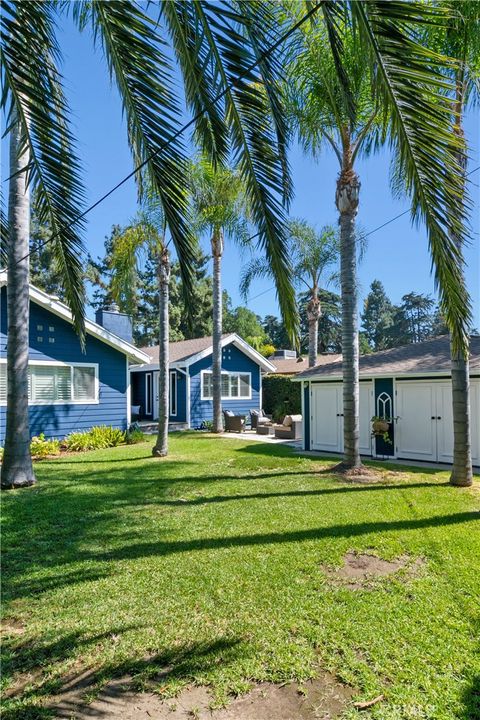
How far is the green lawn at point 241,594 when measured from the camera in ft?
8.90

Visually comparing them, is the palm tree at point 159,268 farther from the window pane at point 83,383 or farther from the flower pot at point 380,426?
the flower pot at point 380,426

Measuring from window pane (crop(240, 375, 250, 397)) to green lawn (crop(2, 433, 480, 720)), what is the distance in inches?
538

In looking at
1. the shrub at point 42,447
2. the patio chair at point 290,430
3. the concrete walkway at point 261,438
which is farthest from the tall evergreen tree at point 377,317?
the shrub at point 42,447

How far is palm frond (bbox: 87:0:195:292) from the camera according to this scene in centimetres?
286

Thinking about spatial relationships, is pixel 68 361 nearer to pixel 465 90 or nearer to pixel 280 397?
pixel 280 397

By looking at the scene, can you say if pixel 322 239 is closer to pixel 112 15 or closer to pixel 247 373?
pixel 247 373

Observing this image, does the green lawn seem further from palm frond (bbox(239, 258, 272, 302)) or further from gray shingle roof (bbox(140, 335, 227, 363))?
gray shingle roof (bbox(140, 335, 227, 363))

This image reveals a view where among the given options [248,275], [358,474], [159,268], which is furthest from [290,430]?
[159,268]

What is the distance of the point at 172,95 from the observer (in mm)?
3012

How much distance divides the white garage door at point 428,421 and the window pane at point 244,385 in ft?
34.8

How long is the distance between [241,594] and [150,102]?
3.85m

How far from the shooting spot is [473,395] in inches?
396

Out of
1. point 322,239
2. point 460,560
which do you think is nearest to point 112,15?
point 460,560

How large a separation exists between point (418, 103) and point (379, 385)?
991 centimetres
